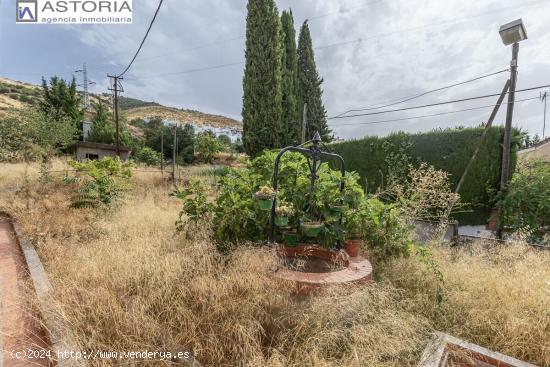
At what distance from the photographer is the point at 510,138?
532cm

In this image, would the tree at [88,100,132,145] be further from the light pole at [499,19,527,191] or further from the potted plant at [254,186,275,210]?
the light pole at [499,19,527,191]

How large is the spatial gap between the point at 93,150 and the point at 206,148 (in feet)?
27.4

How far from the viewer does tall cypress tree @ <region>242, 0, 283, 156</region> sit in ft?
36.4

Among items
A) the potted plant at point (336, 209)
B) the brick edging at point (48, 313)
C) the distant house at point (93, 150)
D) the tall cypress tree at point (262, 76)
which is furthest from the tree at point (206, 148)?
the potted plant at point (336, 209)

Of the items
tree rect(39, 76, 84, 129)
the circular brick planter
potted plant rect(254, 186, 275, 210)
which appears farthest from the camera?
tree rect(39, 76, 84, 129)

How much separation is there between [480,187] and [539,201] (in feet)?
3.97

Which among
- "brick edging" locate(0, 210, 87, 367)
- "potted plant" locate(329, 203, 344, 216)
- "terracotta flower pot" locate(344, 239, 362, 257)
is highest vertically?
"potted plant" locate(329, 203, 344, 216)

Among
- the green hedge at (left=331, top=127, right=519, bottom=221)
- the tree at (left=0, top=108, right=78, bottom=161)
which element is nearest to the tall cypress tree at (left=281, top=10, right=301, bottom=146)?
the green hedge at (left=331, top=127, right=519, bottom=221)

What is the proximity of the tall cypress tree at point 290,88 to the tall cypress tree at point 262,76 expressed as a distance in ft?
2.49

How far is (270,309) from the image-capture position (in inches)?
76.4

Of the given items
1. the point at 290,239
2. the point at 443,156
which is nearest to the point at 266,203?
the point at 290,239

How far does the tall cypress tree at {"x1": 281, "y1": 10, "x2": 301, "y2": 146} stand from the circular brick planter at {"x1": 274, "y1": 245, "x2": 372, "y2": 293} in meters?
9.71

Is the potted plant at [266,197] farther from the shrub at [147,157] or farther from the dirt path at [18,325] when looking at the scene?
the shrub at [147,157]

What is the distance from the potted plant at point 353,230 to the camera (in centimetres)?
295
